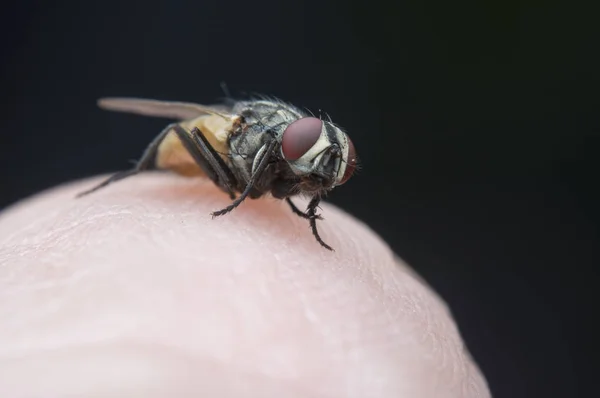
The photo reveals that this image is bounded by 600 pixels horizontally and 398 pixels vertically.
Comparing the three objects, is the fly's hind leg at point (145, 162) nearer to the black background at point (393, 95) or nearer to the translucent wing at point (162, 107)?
the translucent wing at point (162, 107)

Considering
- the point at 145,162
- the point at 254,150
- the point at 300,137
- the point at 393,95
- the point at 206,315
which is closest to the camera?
the point at 206,315

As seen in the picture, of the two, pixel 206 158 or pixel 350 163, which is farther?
pixel 206 158

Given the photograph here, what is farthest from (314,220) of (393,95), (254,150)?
(393,95)

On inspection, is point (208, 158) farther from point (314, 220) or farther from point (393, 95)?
point (393, 95)

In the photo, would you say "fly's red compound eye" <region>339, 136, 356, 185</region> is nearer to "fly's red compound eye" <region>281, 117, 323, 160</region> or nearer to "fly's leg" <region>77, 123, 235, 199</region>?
"fly's red compound eye" <region>281, 117, 323, 160</region>

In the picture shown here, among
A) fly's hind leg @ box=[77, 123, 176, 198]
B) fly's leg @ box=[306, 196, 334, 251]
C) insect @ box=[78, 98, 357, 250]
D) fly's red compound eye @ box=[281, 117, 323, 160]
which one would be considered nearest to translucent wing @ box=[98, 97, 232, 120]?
insect @ box=[78, 98, 357, 250]

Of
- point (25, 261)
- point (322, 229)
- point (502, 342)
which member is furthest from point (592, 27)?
point (25, 261)

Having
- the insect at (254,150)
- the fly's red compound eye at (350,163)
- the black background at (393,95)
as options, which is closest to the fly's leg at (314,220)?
the insect at (254,150)
